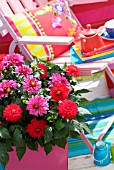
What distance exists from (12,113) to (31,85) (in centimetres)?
21

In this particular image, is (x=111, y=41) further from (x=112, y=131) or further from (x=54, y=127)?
(x=54, y=127)

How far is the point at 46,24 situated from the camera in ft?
9.07

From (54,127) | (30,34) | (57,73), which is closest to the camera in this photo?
(54,127)

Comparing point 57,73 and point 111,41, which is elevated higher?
point 57,73

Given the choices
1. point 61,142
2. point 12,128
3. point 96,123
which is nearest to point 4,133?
point 12,128

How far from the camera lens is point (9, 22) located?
2.62 meters

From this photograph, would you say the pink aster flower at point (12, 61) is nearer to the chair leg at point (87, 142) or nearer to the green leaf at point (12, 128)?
the green leaf at point (12, 128)

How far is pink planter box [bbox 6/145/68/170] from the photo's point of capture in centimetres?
203

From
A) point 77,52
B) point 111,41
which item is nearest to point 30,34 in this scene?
point 77,52

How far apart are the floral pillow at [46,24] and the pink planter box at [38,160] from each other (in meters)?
0.79

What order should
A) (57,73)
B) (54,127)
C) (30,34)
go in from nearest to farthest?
(54,127)
(57,73)
(30,34)

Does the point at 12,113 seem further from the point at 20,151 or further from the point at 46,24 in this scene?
the point at 46,24

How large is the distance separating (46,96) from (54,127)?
0.18 meters

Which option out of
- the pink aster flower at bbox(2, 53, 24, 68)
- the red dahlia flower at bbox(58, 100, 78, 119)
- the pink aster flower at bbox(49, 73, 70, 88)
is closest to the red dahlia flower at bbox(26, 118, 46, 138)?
the red dahlia flower at bbox(58, 100, 78, 119)
